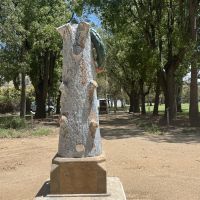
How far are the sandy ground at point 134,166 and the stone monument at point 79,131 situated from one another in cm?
259

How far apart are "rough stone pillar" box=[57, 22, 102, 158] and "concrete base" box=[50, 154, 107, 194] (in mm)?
172

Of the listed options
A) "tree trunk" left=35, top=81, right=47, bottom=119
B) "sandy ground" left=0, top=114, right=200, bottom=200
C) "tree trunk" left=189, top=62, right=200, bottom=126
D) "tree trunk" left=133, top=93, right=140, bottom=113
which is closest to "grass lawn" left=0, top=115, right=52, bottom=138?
"sandy ground" left=0, top=114, right=200, bottom=200

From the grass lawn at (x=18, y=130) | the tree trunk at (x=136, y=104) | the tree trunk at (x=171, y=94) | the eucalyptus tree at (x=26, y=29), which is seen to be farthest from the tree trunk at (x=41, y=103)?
the tree trunk at (x=136, y=104)

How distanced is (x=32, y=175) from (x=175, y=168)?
11.6ft

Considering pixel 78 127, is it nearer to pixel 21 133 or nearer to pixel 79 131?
pixel 79 131

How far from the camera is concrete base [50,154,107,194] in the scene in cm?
612

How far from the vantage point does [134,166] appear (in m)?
11.9

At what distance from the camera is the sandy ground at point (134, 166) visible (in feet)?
30.2

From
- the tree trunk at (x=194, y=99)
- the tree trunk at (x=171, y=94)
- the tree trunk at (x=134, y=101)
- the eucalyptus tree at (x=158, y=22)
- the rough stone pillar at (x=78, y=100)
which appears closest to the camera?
the rough stone pillar at (x=78, y=100)

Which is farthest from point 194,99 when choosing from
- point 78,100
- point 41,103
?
point 78,100

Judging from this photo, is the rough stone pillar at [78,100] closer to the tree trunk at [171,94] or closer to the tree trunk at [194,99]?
the tree trunk at [194,99]

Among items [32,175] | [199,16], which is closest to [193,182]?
[32,175]

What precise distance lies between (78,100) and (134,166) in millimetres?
5865

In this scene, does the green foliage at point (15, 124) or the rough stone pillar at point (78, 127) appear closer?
the rough stone pillar at point (78, 127)
